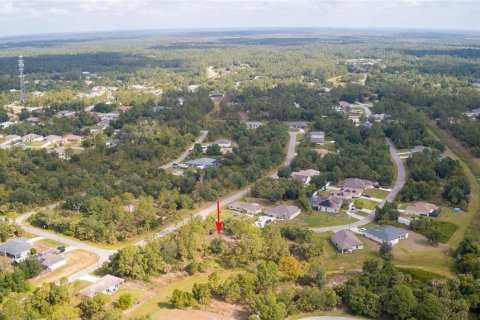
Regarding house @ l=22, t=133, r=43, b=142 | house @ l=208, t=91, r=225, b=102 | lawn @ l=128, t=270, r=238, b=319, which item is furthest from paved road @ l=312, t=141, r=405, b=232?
house @ l=22, t=133, r=43, b=142

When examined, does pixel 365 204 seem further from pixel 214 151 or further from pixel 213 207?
pixel 214 151

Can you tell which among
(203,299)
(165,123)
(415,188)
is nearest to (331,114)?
(165,123)

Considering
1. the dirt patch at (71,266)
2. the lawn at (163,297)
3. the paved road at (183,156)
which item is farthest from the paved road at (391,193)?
the paved road at (183,156)

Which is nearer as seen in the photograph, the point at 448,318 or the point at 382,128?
the point at 448,318

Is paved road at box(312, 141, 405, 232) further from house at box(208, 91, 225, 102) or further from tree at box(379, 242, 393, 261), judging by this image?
house at box(208, 91, 225, 102)

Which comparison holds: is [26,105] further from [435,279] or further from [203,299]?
[435,279]

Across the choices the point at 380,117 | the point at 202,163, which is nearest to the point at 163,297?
the point at 202,163

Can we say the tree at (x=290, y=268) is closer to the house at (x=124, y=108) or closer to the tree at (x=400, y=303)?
A: the tree at (x=400, y=303)
